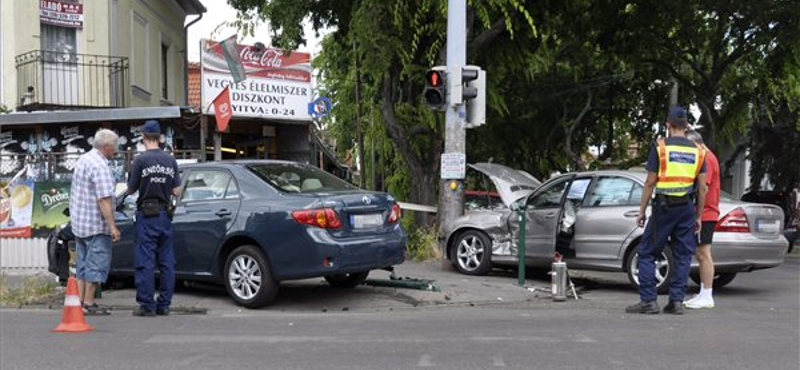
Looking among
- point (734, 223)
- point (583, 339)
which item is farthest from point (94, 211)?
point (734, 223)

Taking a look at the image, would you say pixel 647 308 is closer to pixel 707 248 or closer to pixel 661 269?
pixel 707 248

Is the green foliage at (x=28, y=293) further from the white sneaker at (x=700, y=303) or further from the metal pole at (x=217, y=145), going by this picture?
the metal pole at (x=217, y=145)

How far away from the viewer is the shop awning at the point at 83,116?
46.1 ft

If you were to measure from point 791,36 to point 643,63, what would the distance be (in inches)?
135

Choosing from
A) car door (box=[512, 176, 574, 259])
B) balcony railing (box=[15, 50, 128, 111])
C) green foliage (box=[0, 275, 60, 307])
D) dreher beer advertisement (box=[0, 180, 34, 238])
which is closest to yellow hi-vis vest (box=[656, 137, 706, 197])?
car door (box=[512, 176, 574, 259])

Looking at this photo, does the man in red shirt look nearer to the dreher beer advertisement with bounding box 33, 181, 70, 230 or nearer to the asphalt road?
the asphalt road

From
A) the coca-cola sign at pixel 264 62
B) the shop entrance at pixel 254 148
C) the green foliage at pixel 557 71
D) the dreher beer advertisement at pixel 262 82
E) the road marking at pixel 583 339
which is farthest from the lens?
the shop entrance at pixel 254 148

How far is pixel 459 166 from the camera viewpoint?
11.1 meters

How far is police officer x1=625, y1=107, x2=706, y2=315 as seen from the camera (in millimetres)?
6926

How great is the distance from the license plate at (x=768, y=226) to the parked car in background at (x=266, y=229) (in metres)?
3.98

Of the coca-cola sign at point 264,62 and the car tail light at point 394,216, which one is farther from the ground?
the coca-cola sign at point 264,62

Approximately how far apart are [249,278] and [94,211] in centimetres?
160

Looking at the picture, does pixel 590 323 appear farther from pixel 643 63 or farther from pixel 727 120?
pixel 727 120

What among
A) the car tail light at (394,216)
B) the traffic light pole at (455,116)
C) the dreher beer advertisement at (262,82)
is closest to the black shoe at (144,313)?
the car tail light at (394,216)
